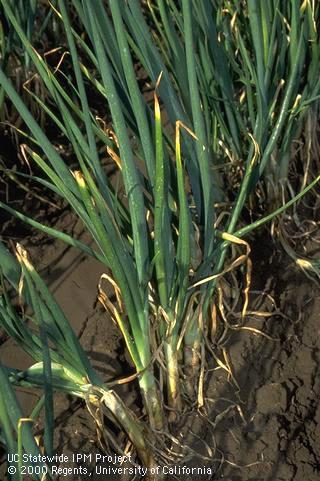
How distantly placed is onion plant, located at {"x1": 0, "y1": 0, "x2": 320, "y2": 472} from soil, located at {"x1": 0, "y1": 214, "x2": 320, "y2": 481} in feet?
0.30

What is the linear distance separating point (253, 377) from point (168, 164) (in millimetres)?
546

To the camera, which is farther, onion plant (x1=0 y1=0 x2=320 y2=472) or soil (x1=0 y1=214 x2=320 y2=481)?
soil (x1=0 y1=214 x2=320 y2=481)

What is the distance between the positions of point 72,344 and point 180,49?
26.4 inches

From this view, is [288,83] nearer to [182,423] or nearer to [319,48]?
[319,48]

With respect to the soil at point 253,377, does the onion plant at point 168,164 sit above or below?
above

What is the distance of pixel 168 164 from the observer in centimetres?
153

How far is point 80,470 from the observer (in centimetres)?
160

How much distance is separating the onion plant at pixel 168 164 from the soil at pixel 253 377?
0.30 feet

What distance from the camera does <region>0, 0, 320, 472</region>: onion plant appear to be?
4.54ft

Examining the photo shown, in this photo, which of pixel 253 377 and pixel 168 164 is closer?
pixel 168 164

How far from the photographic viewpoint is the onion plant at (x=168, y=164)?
1.38 metres

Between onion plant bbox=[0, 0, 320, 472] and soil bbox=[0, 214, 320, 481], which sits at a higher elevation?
onion plant bbox=[0, 0, 320, 472]

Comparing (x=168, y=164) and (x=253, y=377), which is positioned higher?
(x=168, y=164)

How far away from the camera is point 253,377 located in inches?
70.1
